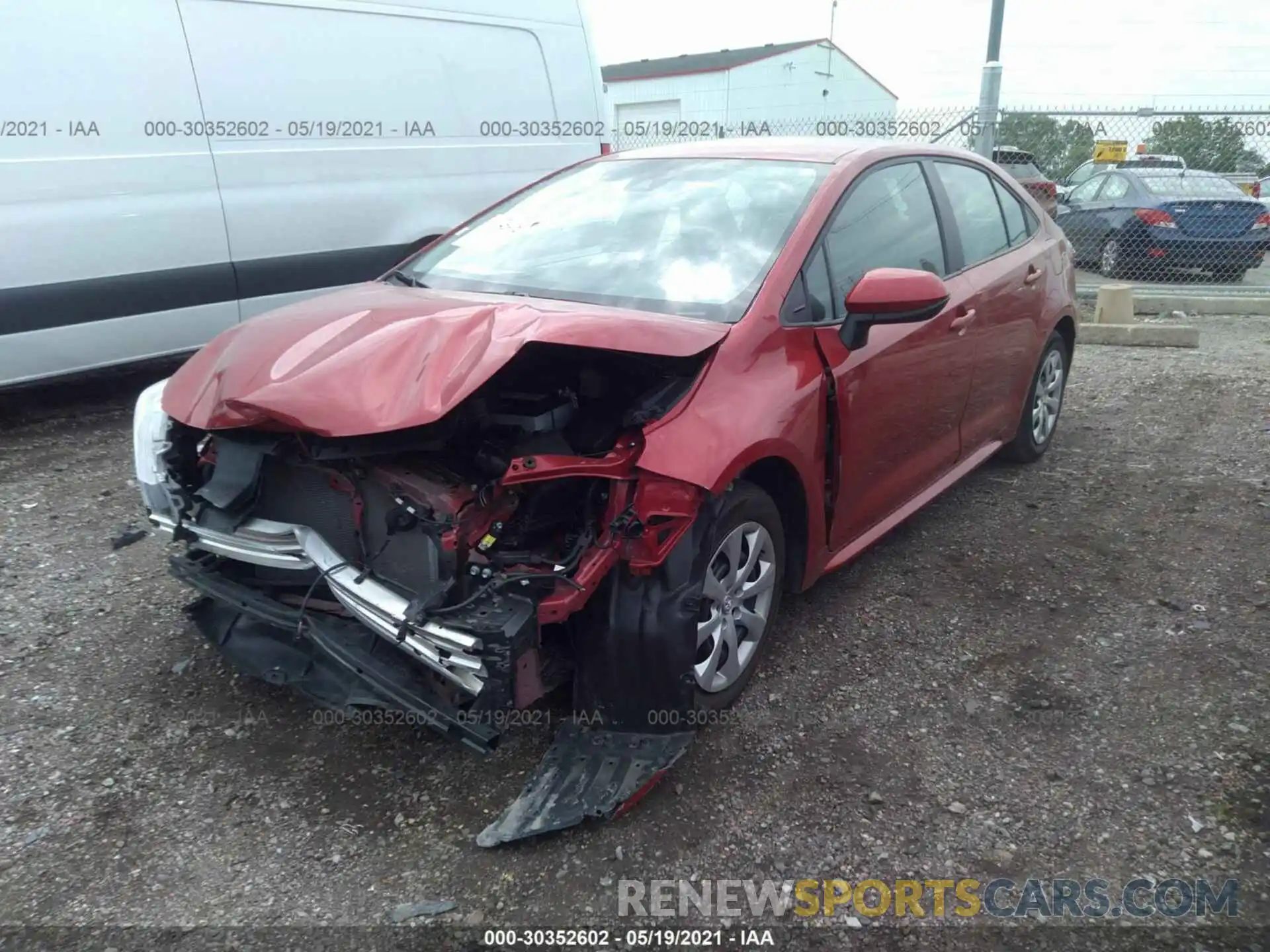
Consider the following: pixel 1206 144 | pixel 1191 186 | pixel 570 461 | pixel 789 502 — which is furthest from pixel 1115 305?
pixel 570 461

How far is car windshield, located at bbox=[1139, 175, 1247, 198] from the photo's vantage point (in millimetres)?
10641

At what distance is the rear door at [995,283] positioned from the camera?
4020mm

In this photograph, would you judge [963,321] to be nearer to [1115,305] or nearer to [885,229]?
[885,229]

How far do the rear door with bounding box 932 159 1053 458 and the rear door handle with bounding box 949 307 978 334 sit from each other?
2 centimetres

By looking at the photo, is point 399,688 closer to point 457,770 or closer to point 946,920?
point 457,770

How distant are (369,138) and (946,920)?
218 inches

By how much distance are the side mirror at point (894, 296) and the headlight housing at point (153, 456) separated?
214 centimetres

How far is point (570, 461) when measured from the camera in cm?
251

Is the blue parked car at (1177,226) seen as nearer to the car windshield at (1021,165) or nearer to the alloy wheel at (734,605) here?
the car windshield at (1021,165)

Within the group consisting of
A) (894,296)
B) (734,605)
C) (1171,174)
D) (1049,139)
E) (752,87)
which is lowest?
(752,87)

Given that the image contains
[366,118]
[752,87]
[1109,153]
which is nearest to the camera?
[366,118]

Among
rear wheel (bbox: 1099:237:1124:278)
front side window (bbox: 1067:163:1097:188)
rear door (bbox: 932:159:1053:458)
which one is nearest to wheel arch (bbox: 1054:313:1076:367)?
rear door (bbox: 932:159:1053:458)

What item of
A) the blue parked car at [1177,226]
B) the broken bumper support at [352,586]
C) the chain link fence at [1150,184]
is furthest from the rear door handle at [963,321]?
the blue parked car at [1177,226]

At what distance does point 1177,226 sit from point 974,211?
7.84 m
